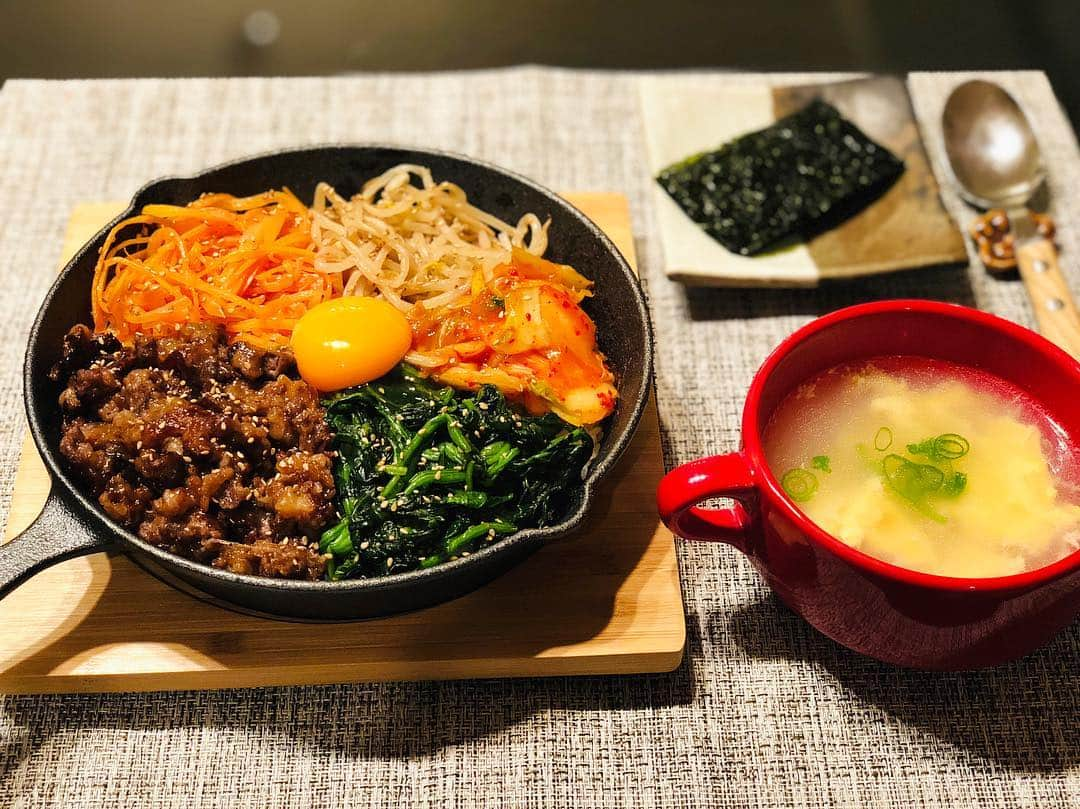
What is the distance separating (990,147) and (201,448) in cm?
310

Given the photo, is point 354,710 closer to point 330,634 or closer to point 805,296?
point 330,634

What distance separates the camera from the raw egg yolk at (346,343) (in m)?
2.54

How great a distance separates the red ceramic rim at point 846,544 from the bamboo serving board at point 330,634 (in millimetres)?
553

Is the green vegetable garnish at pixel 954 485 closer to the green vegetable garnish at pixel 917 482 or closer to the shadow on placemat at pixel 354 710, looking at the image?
the green vegetable garnish at pixel 917 482

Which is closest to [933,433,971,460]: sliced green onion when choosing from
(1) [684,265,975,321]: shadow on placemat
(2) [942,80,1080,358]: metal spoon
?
(1) [684,265,975,321]: shadow on placemat

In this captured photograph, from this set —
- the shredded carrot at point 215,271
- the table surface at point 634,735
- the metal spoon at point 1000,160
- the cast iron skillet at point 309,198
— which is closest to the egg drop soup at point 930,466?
the cast iron skillet at point 309,198

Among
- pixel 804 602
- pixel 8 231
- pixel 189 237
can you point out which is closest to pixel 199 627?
pixel 189 237

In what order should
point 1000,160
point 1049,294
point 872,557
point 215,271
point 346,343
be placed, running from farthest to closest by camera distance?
point 1000,160 → point 1049,294 → point 215,271 → point 346,343 → point 872,557

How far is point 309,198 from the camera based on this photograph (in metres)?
2.98

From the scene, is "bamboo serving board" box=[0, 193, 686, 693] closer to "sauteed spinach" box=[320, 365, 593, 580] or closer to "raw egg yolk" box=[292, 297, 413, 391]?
"sauteed spinach" box=[320, 365, 593, 580]

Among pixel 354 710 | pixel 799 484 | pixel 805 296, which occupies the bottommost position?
pixel 354 710

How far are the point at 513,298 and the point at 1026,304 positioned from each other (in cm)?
193

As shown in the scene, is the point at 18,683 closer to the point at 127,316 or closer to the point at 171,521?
the point at 171,521

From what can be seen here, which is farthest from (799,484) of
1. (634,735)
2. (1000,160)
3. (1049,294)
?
(1000,160)
